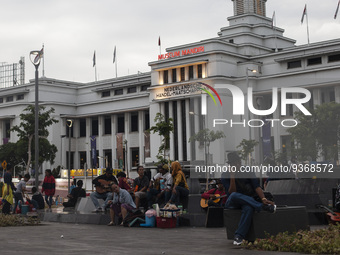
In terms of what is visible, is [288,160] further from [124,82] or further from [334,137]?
[124,82]

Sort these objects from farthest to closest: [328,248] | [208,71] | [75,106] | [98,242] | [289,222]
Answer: [75,106]
[208,71]
[98,242]
[289,222]
[328,248]

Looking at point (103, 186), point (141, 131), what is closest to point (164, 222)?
point (103, 186)

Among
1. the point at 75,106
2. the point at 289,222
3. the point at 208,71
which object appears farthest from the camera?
the point at 75,106

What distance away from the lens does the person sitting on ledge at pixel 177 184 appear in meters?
16.1

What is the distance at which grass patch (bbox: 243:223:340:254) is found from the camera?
341 inches

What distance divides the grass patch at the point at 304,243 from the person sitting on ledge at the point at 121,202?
647 cm

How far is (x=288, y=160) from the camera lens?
15062 mm

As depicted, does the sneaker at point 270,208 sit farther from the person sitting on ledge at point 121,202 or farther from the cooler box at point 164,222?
the person sitting on ledge at point 121,202

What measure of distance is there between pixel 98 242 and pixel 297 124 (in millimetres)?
7063

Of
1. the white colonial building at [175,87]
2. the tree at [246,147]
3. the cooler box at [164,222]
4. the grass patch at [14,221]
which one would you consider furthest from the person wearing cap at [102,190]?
the white colonial building at [175,87]

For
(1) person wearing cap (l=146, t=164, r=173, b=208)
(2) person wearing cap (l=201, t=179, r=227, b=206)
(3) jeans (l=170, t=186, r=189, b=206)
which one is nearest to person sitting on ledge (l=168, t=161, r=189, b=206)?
(3) jeans (l=170, t=186, r=189, b=206)

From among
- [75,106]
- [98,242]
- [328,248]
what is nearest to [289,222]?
[328,248]

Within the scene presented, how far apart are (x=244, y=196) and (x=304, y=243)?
4.76ft

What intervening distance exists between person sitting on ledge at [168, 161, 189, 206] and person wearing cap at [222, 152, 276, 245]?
5.83 metres
